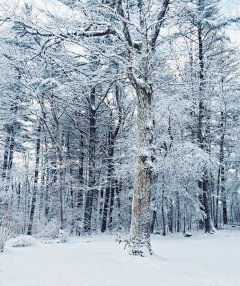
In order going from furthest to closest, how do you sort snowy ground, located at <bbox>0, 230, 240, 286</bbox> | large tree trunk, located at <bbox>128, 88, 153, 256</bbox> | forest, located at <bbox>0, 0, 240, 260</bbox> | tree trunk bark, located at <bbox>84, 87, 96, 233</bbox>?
tree trunk bark, located at <bbox>84, 87, 96, 233</bbox>
forest, located at <bbox>0, 0, 240, 260</bbox>
large tree trunk, located at <bbox>128, 88, 153, 256</bbox>
snowy ground, located at <bbox>0, 230, 240, 286</bbox>

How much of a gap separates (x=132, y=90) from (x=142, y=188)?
6.58 m

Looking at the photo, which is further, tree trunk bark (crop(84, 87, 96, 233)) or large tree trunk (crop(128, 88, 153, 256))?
tree trunk bark (crop(84, 87, 96, 233))

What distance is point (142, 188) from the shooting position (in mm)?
4285

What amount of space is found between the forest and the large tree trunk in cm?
2

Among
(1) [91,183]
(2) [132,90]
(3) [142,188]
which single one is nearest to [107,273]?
(3) [142,188]

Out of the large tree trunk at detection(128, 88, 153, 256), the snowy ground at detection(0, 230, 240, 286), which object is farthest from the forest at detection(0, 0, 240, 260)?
the snowy ground at detection(0, 230, 240, 286)

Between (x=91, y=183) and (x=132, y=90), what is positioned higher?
(x=132, y=90)

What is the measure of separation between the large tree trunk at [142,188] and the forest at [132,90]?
2cm

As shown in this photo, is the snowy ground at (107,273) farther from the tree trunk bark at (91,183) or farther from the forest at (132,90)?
the tree trunk bark at (91,183)

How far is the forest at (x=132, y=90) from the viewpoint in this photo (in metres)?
4.62

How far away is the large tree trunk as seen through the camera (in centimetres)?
405

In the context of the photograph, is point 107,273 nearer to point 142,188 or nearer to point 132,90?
point 142,188

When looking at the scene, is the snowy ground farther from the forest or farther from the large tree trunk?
the forest

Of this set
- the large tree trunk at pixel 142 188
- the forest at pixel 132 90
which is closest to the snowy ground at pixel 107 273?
the large tree trunk at pixel 142 188
